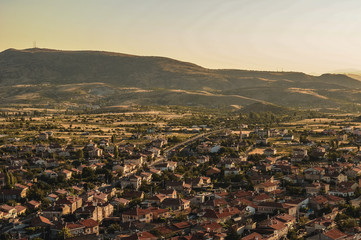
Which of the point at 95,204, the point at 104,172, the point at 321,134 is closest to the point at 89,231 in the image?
the point at 95,204

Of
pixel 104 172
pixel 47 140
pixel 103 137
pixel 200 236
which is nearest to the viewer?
pixel 200 236

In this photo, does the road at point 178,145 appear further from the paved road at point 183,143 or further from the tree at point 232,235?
the tree at point 232,235

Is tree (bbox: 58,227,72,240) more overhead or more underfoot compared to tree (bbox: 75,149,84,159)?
more underfoot

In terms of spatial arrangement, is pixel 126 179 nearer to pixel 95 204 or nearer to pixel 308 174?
pixel 95 204

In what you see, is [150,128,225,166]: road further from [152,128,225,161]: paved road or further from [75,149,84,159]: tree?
[75,149,84,159]: tree

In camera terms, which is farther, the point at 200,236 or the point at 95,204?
the point at 95,204

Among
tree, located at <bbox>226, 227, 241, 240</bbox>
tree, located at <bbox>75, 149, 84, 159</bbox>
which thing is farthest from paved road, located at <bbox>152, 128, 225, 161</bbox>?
tree, located at <bbox>226, 227, 241, 240</bbox>

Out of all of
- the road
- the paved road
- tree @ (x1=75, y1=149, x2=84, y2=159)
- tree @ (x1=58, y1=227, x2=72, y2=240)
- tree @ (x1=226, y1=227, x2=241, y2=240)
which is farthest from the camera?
the paved road

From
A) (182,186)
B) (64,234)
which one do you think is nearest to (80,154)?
(182,186)
